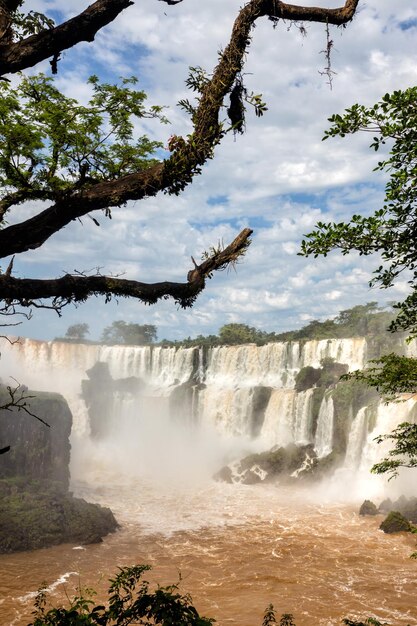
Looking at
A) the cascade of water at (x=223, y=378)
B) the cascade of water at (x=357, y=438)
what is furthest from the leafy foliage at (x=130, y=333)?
the cascade of water at (x=357, y=438)

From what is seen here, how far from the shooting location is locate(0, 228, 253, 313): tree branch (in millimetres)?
4209


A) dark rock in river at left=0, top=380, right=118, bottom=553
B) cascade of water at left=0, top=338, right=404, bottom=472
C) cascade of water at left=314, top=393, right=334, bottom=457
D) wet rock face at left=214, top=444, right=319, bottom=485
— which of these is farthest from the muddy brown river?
cascade of water at left=0, top=338, right=404, bottom=472

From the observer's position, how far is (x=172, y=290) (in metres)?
4.71

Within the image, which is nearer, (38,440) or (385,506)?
(385,506)

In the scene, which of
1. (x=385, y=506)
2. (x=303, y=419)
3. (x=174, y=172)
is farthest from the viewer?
(x=303, y=419)

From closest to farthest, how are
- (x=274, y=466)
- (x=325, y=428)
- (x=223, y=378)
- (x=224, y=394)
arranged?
(x=274, y=466) → (x=325, y=428) → (x=224, y=394) → (x=223, y=378)

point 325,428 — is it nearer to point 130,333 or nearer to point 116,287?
point 116,287

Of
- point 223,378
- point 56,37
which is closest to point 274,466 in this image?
point 223,378

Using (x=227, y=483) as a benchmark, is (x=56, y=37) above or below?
above

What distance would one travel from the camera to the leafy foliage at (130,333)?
91.7 m

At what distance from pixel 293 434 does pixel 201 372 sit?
14418mm

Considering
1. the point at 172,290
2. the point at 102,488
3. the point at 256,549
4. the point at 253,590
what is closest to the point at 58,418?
the point at 102,488

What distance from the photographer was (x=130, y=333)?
93000 mm

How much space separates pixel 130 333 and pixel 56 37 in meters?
90.6
